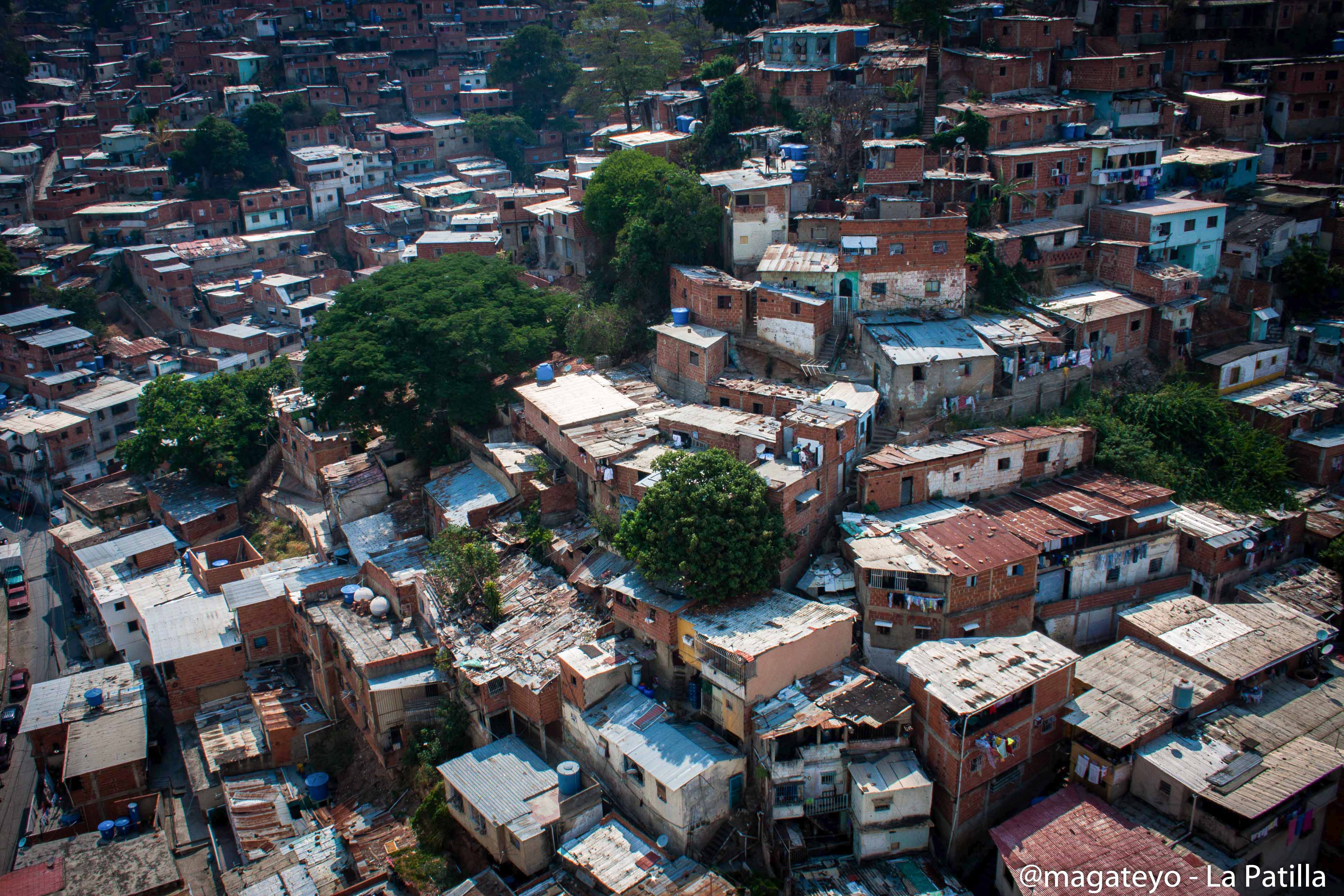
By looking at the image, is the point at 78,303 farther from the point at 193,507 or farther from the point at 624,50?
the point at 624,50

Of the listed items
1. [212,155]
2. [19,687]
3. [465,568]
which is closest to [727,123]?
[465,568]

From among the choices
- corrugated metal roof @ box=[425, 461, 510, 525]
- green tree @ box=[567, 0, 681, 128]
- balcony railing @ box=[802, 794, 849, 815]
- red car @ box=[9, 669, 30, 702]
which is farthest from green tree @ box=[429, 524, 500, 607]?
green tree @ box=[567, 0, 681, 128]

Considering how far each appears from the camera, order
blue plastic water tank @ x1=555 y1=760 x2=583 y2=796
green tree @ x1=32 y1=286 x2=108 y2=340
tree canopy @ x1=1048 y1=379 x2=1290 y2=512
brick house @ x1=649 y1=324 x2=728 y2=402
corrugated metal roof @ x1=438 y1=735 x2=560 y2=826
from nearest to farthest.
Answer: blue plastic water tank @ x1=555 y1=760 x2=583 y2=796, corrugated metal roof @ x1=438 y1=735 x2=560 y2=826, tree canopy @ x1=1048 y1=379 x2=1290 y2=512, brick house @ x1=649 y1=324 x2=728 y2=402, green tree @ x1=32 y1=286 x2=108 y2=340

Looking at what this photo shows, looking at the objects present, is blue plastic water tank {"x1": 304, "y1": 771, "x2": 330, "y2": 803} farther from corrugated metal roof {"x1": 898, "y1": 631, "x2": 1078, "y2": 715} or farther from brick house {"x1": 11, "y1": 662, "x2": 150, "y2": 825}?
corrugated metal roof {"x1": 898, "y1": 631, "x2": 1078, "y2": 715}

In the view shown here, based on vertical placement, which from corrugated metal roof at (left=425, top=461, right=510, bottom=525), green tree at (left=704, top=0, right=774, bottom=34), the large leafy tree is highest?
green tree at (left=704, top=0, right=774, bottom=34)

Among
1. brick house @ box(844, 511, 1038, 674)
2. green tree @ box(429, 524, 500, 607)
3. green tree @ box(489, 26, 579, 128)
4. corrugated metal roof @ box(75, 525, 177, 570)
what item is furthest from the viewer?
green tree @ box(489, 26, 579, 128)

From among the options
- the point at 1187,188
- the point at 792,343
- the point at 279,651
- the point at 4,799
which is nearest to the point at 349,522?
the point at 279,651

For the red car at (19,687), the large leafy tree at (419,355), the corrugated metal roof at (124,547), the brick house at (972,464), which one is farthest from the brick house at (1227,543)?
the red car at (19,687)
